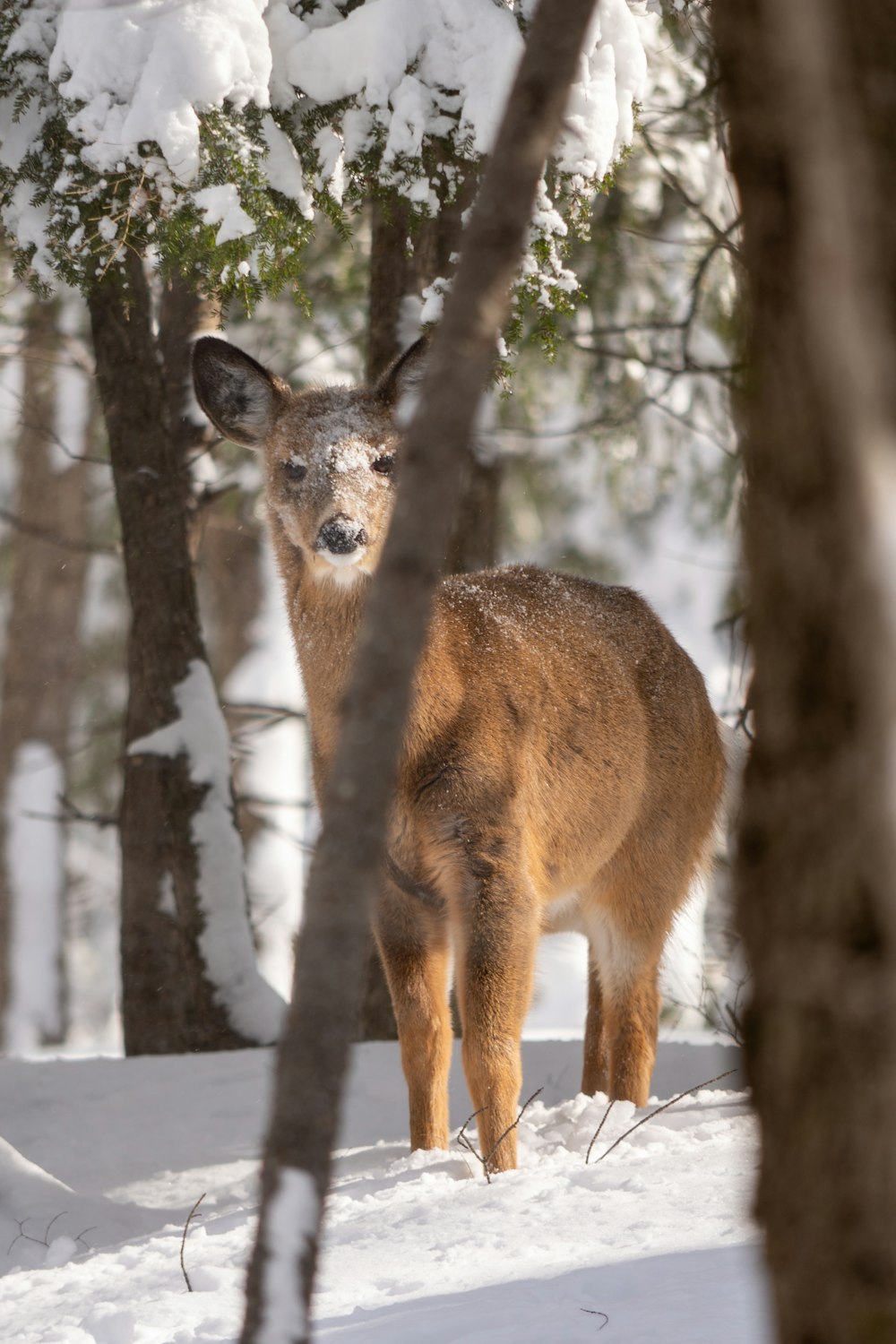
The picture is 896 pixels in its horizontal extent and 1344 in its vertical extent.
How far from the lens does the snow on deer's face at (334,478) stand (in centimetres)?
541

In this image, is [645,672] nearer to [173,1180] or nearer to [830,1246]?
[173,1180]

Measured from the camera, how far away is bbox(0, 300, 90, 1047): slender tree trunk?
17547 millimetres

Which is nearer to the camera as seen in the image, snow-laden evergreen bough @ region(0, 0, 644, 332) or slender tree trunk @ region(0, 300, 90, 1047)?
snow-laden evergreen bough @ region(0, 0, 644, 332)

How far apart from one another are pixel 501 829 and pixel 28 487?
14136 millimetres

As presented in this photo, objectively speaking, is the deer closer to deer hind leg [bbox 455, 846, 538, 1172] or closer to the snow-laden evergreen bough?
deer hind leg [bbox 455, 846, 538, 1172]

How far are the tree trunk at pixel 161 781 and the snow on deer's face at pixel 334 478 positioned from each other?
7.21ft

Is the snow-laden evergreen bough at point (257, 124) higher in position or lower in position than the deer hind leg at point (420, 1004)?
higher

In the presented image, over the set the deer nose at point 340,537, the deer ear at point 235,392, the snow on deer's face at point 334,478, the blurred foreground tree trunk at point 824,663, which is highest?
the deer ear at point 235,392

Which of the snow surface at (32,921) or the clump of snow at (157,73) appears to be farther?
the snow surface at (32,921)

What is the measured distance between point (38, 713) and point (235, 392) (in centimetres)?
1224

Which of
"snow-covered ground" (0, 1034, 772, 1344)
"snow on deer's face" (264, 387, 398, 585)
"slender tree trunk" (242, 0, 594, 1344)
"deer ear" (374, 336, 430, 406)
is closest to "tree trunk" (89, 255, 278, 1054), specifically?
"snow-covered ground" (0, 1034, 772, 1344)

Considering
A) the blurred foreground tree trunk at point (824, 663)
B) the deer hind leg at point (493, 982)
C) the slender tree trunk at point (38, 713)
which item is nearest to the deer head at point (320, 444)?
the deer hind leg at point (493, 982)

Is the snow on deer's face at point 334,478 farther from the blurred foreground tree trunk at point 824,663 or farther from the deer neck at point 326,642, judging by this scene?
the blurred foreground tree trunk at point 824,663

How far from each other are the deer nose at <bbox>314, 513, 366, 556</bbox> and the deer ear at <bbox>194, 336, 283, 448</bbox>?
0.98m
